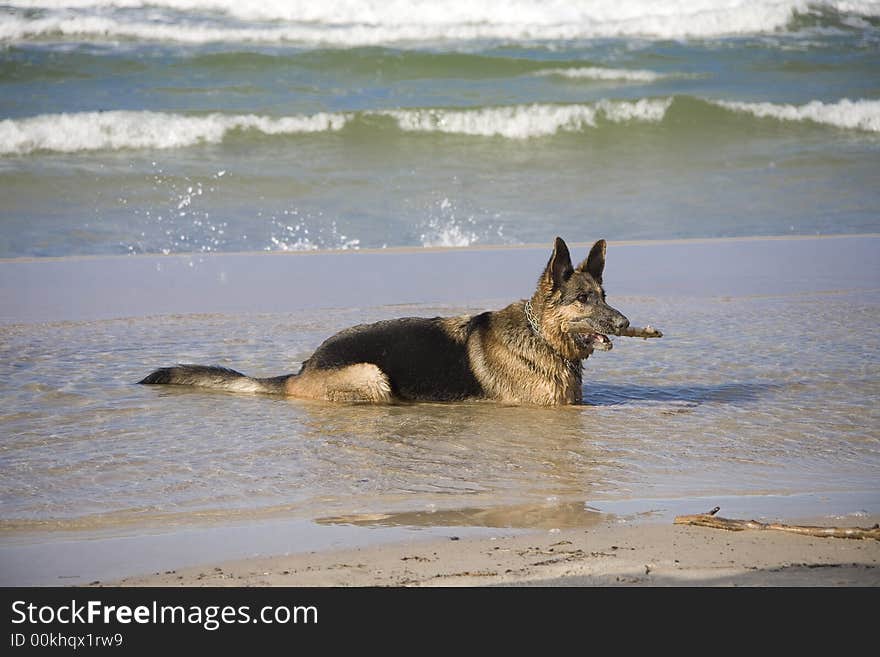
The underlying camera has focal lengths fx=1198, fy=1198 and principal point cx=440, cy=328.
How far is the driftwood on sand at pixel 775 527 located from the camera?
5055mm

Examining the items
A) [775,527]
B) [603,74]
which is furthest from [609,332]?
[603,74]

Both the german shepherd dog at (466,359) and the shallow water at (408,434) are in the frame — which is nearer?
the shallow water at (408,434)

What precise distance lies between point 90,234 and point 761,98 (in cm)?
1517

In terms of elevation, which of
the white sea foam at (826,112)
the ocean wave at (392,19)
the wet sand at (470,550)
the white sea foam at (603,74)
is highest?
the ocean wave at (392,19)

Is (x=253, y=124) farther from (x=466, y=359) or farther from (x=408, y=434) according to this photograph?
(x=408, y=434)

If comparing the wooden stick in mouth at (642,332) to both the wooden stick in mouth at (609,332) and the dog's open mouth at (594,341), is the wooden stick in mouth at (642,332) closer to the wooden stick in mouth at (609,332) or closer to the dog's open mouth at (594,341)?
the wooden stick in mouth at (609,332)

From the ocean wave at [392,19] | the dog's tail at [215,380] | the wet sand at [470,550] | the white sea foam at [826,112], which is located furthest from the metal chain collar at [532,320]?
the ocean wave at [392,19]

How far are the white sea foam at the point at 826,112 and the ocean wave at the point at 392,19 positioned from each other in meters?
6.20

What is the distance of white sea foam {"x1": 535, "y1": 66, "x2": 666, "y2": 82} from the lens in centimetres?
2680

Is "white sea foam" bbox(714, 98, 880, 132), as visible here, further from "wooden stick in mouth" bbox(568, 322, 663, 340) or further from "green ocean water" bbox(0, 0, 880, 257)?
"wooden stick in mouth" bbox(568, 322, 663, 340)

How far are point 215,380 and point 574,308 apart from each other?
2.64 metres

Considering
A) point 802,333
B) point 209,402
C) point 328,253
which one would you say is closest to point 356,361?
point 209,402
